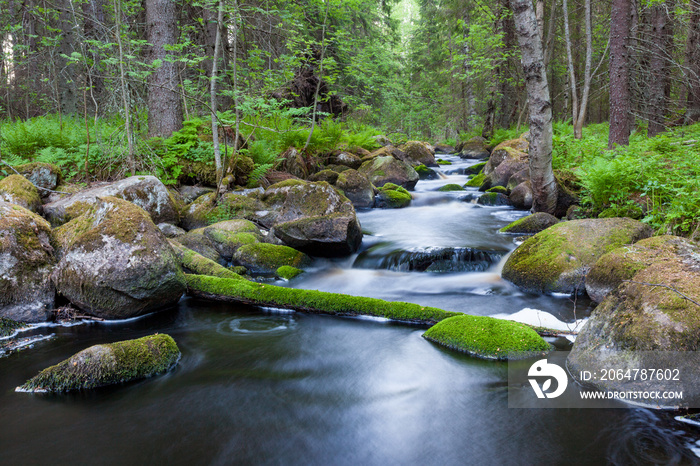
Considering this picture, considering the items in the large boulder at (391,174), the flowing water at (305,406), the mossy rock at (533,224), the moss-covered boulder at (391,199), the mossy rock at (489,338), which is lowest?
the flowing water at (305,406)

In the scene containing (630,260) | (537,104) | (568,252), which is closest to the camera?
(630,260)

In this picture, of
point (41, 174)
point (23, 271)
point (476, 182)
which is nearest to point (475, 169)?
point (476, 182)

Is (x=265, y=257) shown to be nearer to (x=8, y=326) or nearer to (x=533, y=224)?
(x=8, y=326)

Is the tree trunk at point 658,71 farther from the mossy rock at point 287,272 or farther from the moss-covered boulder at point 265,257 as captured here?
the mossy rock at point 287,272

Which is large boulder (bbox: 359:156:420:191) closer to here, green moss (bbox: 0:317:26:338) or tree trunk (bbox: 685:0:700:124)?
tree trunk (bbox: 685:0:700:124)

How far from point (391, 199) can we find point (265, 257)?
5.92 metres

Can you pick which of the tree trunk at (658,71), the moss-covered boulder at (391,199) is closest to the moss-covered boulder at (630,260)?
the moss-covered boulder at (391,199)

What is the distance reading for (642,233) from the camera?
5.88 metres

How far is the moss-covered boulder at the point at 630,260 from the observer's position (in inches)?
168

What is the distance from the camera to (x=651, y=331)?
3.12m

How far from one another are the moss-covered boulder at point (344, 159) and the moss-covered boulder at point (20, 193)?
9.32 meters

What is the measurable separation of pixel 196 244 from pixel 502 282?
5316 mm

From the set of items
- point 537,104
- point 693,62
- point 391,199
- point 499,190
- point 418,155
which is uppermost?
point 693,62

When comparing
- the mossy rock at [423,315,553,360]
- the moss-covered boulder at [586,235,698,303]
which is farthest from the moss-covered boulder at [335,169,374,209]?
the mossy rock at [423,315,553,360]
